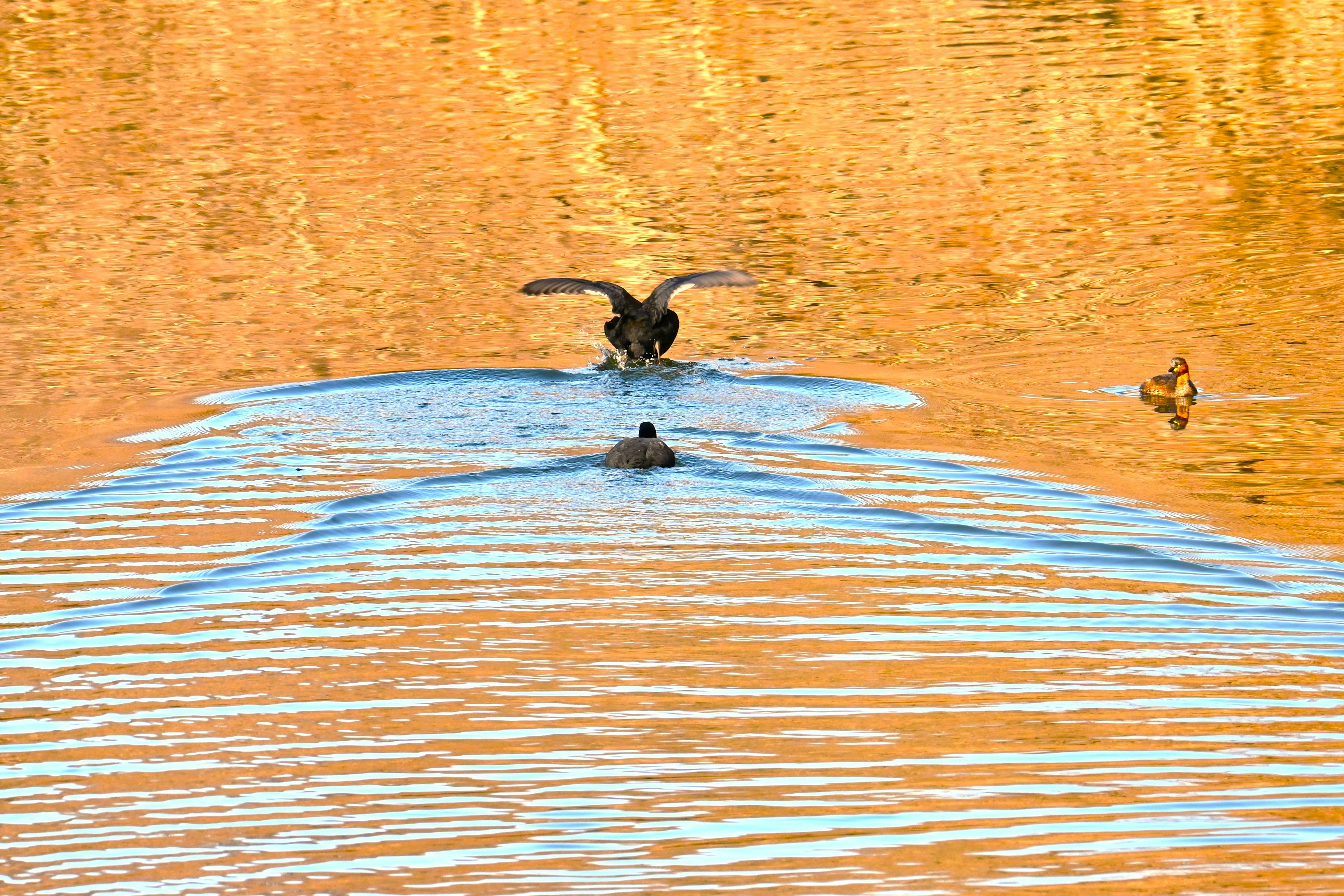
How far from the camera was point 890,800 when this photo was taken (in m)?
6.39

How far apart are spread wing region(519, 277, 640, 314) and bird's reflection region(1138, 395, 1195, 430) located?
407 centimetres

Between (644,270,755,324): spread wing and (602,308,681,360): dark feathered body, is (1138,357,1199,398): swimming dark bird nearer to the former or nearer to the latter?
(644,270,755,324): spread wing

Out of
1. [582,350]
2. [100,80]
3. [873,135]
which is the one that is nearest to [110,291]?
[582,350]

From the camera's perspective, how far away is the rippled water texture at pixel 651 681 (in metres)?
6.01

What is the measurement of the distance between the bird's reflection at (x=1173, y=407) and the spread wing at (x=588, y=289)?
160 inches

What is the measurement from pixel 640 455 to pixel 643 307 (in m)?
3.81

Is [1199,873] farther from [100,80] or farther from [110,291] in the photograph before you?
[100,80]

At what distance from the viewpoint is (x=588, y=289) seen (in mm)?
15156

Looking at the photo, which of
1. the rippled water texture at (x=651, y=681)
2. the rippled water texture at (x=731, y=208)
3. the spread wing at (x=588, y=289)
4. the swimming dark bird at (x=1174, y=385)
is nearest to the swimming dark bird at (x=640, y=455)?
the rippled water texture at (x=651, y=681)

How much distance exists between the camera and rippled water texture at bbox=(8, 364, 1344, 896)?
6.01 metres

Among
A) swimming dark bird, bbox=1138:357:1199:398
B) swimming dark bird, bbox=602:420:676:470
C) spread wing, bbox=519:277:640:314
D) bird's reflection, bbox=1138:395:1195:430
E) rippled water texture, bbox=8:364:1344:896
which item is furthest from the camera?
spread wing, bbox=519:277:640:314

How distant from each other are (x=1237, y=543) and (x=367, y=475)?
498cm

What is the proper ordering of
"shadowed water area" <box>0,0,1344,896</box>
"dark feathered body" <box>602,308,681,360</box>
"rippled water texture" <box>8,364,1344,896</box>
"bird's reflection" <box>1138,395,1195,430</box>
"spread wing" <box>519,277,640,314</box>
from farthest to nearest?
"spread wing" <box>519,277,640,314</box> < "dark feathered body" <box>602,308,681,360</box> < "bird's reflection" <box>1138,395,1195,430</box> < "shadowed water area" <box>0,0,1344,896</box> < "rippled water texture" <box>8,364,1344,896</box>

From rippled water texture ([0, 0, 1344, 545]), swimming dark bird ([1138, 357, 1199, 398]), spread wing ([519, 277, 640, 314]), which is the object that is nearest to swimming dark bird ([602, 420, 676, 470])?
rippled water texture ([0, 0, 1344, 545])
